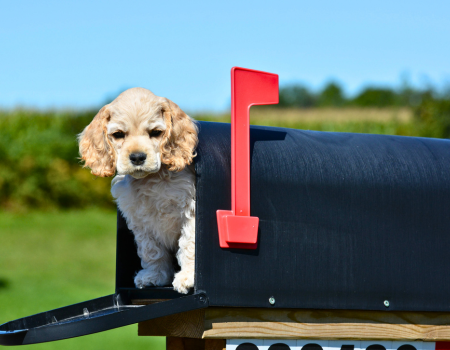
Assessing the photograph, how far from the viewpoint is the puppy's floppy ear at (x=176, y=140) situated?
286cm

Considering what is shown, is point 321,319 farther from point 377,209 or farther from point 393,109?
point 393,109

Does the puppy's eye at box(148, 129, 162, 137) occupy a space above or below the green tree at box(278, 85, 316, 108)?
below

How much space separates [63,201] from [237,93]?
43.0ft

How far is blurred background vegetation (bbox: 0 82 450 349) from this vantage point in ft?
35.1

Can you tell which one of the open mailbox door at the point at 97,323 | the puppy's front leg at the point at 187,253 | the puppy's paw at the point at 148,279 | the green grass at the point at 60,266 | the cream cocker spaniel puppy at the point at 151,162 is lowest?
the green grass at the point at 60,266

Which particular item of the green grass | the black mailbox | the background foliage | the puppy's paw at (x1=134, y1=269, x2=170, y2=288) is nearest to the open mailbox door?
the black mailbox

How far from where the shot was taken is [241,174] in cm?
280

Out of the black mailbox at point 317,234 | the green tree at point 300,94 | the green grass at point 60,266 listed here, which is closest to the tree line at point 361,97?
the green tree at point 300,94

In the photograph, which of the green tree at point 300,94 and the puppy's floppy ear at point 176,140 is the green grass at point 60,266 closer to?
the puppy's floppy ear at point 176,140

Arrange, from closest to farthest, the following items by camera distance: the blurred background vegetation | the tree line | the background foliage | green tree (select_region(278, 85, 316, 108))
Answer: the blurred background vegetation, the background foliage, the tree line, green tree (select_region(278, 85, 316, 108))

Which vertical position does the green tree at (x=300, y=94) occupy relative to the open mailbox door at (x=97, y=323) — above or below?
above

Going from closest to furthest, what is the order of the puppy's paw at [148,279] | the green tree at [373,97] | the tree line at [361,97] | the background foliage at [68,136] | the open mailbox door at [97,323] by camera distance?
1. the open mailbox door at [97,323]
2. the puppy's paw at [148,279]
3. the background foliage at [68,136]
4. the tree line at [361,97]
5. the green tree at [373,97]

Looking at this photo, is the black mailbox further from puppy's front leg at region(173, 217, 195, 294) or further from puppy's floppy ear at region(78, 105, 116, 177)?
puppy's floppy ear at region(78, 105, 116, 177)

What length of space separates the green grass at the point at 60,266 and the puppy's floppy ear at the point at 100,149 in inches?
258
